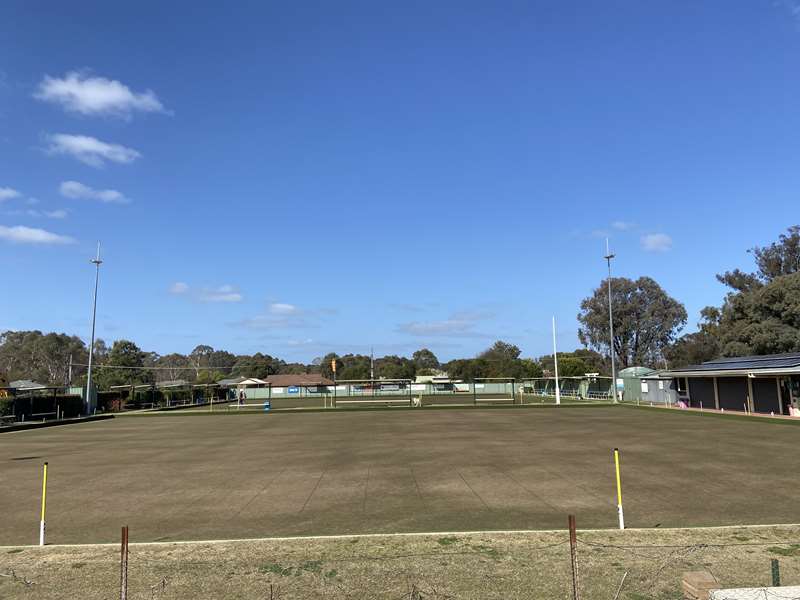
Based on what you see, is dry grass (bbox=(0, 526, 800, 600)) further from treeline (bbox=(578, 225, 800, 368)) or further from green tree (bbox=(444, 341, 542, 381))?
green tree (bbox=(444, 341, 542, 381))

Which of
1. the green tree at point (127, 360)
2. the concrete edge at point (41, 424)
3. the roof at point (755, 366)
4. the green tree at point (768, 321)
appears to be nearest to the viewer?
the concrete edge at point (41, 424)

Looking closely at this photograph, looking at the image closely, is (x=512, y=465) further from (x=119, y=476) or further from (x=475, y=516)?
(x=119, y=476)

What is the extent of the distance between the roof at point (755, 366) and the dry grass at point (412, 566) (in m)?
33.6

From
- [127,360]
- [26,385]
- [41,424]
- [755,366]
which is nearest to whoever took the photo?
[41,424]

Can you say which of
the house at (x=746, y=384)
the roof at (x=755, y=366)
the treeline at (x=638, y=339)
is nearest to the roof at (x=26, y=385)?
the treeline at (x=638, y=339)

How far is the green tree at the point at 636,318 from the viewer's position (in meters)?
110

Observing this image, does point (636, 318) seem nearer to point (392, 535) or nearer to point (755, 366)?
point (755, 366)

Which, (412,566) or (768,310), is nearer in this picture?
(412,566)

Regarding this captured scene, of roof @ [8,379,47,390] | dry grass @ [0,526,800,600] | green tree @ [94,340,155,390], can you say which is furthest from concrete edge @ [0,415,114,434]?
green tree @ [94,340,155,390]

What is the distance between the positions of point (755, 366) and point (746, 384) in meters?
2.17

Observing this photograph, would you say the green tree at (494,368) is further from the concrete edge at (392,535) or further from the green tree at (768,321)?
the concrete edge at (392,535)

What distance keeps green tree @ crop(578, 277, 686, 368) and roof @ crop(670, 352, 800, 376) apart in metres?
57.6

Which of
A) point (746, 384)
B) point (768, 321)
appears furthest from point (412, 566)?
point (768, 321)

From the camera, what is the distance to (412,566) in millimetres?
8000
